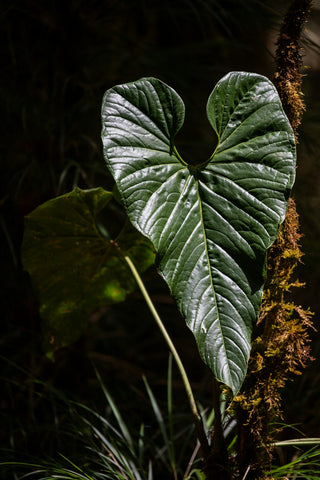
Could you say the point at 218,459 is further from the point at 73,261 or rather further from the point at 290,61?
the point at 290,61

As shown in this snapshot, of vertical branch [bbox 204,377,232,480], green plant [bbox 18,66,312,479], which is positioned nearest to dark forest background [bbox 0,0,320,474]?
vertical branch [bbox 204,377,232,480]

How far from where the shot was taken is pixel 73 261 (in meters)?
0.76

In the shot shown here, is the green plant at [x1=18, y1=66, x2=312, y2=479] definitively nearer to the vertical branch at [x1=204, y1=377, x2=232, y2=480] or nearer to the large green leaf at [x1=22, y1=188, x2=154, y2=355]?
the vertical branch at [x1=204, y1=377, x2=232, y2=480]

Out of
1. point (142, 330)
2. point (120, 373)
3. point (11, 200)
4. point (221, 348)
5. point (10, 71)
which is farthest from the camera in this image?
point (142, 330)

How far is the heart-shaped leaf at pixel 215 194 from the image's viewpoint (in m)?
0.49

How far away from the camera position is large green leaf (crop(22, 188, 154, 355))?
69cm

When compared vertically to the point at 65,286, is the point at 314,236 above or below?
above

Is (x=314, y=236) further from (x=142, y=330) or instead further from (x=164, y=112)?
(x=164, y=112)

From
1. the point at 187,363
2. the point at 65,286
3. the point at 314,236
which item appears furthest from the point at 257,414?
the point at 187,363

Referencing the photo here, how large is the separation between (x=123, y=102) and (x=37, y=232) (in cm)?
28

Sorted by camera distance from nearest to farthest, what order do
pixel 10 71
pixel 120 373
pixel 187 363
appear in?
pixel 10 71 < pixel 120 373 < pixel 187 363

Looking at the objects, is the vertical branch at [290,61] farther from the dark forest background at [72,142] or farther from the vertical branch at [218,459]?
the dark forest background at [72,142]

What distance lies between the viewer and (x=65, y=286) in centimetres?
76

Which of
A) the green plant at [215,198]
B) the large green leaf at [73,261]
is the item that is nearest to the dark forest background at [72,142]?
the large green leaf at [73,261]
